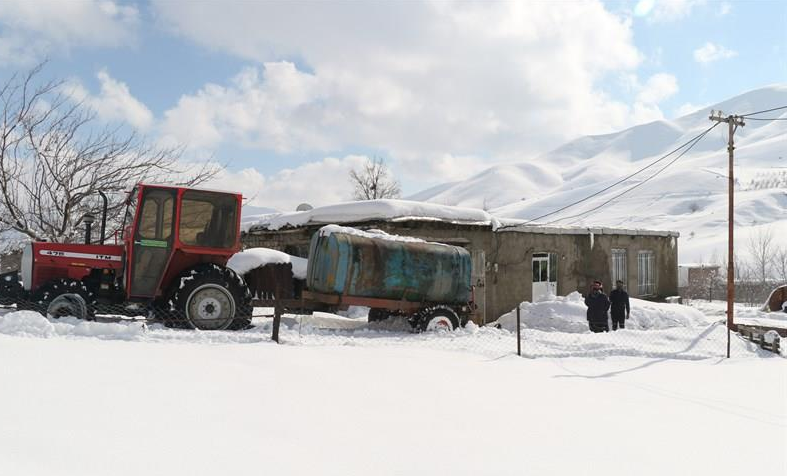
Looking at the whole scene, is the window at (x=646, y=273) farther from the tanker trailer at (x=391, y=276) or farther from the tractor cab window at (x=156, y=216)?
the tractor cab window at (x=156, y=216)

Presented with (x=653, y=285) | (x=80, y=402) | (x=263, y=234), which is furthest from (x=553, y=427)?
(x=653, y=285)


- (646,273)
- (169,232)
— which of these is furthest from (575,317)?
(169,232)

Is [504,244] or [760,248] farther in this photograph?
[760,248]

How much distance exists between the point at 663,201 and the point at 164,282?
399ft

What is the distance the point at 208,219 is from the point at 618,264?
16.2 meters

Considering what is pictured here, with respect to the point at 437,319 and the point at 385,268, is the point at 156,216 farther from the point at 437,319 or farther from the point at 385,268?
the point at 437,319

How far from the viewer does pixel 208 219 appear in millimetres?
9531

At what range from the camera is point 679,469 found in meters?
4.52

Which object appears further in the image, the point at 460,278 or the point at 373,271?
the point at 460,278

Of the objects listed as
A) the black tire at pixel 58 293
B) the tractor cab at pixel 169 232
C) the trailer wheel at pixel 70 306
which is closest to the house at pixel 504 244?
the tractor cab at pixel 169 232

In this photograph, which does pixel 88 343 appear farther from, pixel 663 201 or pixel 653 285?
pixel 663 201

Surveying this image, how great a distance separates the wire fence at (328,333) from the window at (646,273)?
8.82 meters

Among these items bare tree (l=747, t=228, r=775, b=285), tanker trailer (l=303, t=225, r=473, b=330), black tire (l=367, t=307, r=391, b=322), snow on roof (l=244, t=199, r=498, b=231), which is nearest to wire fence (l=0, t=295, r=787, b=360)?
black tire (l=367, t=307, r=391, b=322)

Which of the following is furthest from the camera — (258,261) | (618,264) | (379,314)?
(618,264)
